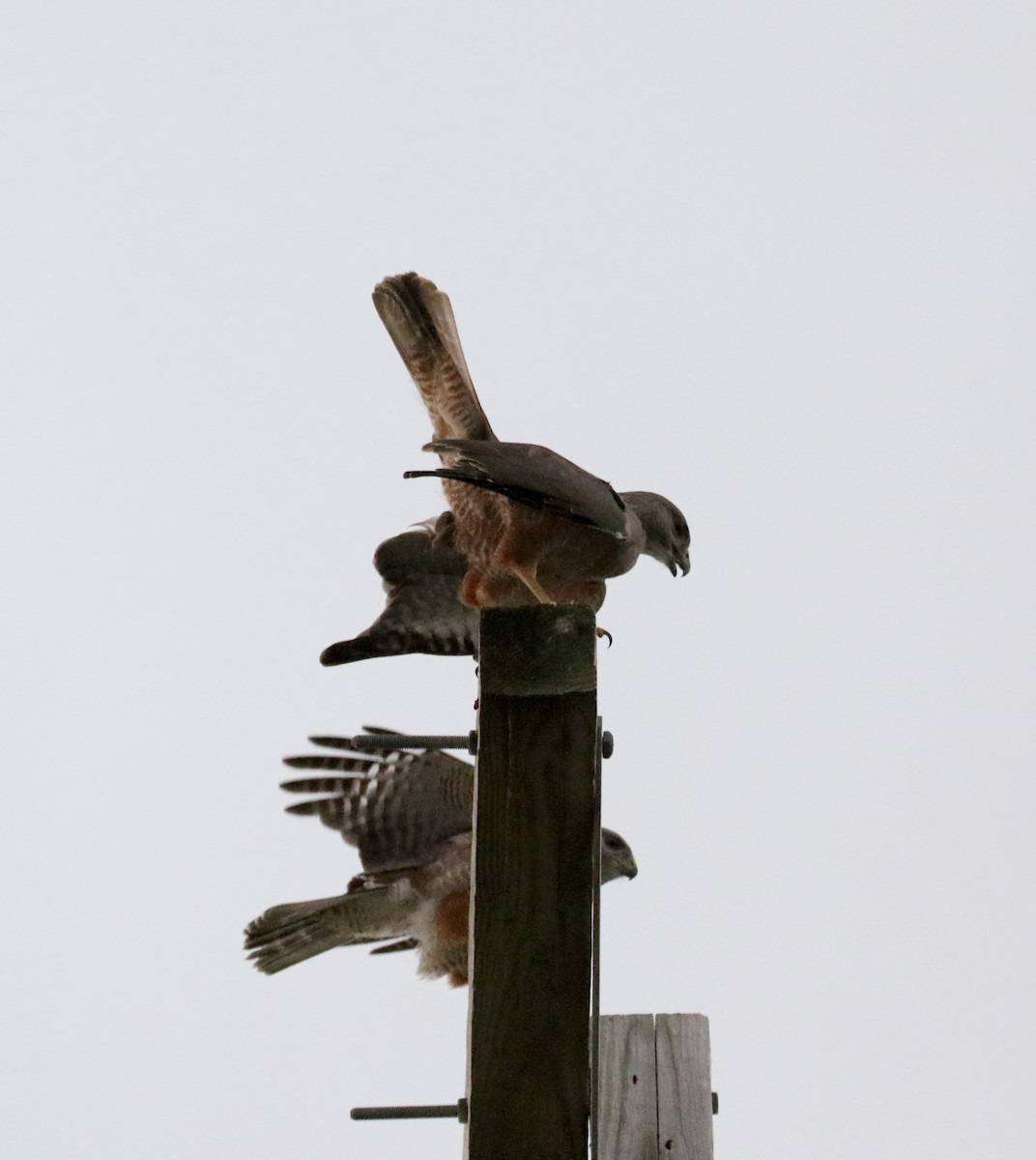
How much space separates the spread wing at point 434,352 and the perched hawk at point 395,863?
92 cm

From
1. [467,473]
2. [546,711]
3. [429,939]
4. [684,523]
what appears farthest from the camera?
[684,523]

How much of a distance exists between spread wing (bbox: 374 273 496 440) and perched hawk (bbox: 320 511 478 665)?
0.28 meters

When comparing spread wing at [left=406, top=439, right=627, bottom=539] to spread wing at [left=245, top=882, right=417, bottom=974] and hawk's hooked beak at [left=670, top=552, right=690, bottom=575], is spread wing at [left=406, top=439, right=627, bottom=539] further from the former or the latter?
spread wing at [left=245, top=882, right=417, bottom=974]

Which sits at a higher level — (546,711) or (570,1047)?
(546,711)

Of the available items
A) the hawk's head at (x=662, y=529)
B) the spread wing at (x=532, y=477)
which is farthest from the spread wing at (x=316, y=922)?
the hawk's head at (x=662, y=529)

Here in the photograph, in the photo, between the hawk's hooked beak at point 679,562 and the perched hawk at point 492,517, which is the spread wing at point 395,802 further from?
the hawk's hooked beak at point 679,562

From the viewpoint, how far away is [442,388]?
393 centimetres

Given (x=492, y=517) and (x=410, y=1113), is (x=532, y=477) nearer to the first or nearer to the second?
(x=492, y=517)

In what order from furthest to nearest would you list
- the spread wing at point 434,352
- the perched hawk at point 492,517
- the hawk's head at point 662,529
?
the hawk's head at point 662,529, the spread wing at point 434,352, the perched hawk at point 492,517

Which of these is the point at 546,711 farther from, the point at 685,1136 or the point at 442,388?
the point at 442,388

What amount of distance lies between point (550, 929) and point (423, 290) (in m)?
2.36

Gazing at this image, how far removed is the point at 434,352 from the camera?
3.92 meters

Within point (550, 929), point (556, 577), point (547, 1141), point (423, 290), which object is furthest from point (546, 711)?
point (423, 290)

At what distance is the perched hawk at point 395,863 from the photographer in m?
3.81
